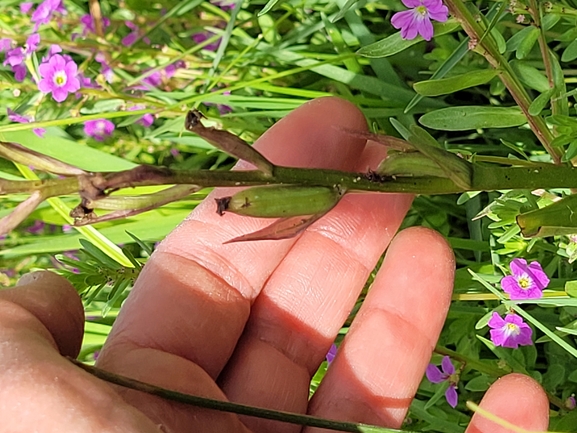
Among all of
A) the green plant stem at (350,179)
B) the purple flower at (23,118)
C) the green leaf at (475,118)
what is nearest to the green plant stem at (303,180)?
the green plant stem at (350,179)

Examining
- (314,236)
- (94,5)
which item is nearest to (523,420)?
(314,236)

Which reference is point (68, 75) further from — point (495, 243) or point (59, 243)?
point (495, 243)

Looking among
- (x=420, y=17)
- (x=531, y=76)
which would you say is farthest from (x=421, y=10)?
(x=531, y=76)

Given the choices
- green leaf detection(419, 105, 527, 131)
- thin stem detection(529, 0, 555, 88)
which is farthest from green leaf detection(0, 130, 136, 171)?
thin stem detection(529, 0, 555, 88)

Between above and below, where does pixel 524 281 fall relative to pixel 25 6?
below

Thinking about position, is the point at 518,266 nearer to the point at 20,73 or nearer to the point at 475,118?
the point at 475,118

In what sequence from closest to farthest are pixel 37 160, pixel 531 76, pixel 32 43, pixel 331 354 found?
1. pixel 37 160
2. pixel 531 76
3. pixel 331 354
4. pixel 32 43

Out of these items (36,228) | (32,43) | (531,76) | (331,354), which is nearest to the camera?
(531,76)
